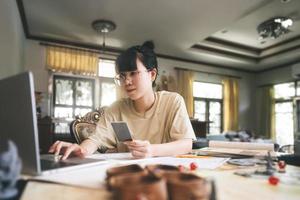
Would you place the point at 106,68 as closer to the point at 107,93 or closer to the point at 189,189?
the point at 107,93

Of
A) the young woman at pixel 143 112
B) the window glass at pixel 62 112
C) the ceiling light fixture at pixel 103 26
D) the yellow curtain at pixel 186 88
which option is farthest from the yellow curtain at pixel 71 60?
the young woman at pixel 143 112

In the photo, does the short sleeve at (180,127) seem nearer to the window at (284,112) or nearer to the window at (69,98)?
the window at (69,98)

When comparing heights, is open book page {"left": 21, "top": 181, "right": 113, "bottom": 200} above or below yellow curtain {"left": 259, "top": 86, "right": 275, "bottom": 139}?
below

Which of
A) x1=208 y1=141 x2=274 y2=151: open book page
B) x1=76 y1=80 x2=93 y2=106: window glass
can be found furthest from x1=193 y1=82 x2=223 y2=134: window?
x1=208 y1=141 x2=274 y2=151: open book page

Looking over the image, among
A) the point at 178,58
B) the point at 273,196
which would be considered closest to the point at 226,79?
the point at 178,58

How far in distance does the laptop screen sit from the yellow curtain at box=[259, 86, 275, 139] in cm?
754

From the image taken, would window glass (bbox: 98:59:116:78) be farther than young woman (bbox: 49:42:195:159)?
Yes

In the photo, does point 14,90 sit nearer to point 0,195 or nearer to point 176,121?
point 0,195

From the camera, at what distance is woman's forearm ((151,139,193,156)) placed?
108 cm

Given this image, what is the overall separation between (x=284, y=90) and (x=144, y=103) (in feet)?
22.2

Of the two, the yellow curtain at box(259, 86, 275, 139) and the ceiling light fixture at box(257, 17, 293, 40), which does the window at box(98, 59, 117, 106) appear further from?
the yellow curtain at box(259, 86, 275, 139)

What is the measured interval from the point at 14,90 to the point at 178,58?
603cm

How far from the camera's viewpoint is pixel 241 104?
766cm

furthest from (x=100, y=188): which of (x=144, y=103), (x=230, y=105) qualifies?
(x=230, y=105)
